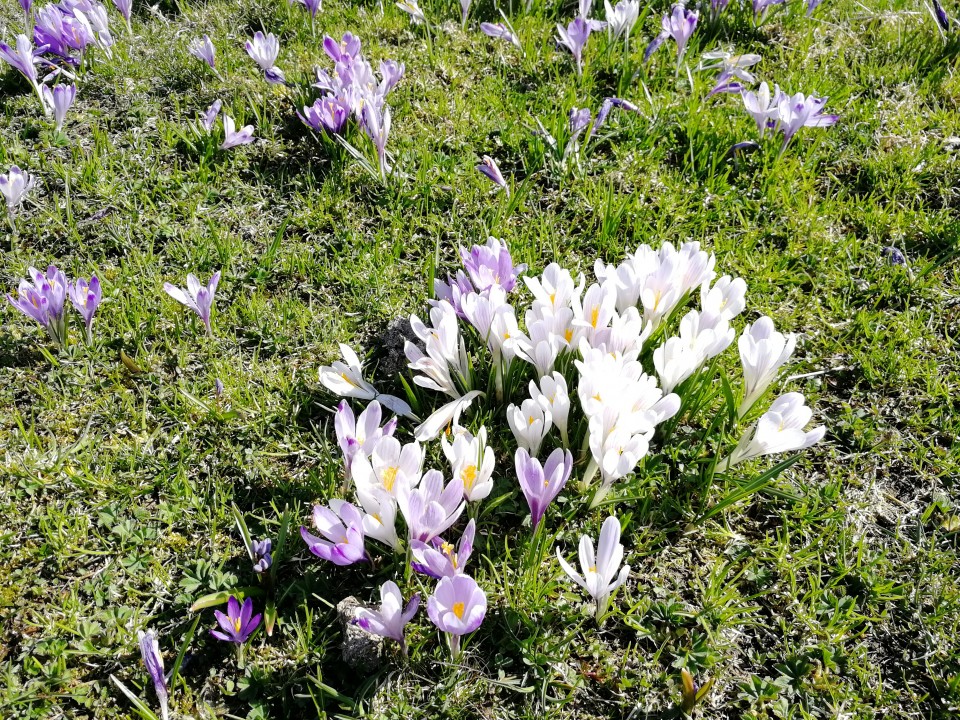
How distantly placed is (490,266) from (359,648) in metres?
1.18

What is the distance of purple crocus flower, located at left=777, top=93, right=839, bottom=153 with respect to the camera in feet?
9.65

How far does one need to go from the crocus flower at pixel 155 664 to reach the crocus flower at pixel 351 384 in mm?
812

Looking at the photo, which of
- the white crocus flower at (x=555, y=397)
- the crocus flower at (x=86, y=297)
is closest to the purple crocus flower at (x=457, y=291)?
the white crocus flower at (x=555, y=397)

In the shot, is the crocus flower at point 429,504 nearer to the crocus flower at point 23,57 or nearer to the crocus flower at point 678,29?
the crocus flower at point 678,29

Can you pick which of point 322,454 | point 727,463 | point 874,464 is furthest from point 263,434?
point 874,464

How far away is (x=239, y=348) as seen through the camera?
2.59m

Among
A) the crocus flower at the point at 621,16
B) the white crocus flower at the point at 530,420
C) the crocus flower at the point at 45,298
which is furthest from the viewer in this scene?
the crocus flower at the point at 621,16

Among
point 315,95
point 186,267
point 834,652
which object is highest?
point 315,95

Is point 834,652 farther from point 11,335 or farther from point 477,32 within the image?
point 477,32

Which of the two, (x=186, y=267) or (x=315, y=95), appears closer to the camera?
(x=186, y=267)

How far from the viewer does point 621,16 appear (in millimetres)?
3422

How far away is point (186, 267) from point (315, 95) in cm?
102

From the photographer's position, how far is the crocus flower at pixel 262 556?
192 centimetres


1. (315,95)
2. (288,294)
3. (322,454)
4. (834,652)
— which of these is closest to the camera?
(834,652)
